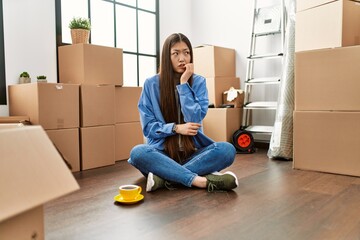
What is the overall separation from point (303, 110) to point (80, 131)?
1.57m

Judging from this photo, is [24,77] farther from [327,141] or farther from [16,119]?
[327,141]

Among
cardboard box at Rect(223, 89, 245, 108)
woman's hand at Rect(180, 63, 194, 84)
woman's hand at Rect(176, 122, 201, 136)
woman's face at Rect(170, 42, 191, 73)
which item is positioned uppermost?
woman's face at Rect(170, 42, 191, 73)

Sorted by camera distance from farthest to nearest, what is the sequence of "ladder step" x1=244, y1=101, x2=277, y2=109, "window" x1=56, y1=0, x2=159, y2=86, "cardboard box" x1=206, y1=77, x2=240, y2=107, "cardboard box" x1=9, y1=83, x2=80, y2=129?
"cardboard box" x1=206, y1=77, x2=240, y2=107 → "ladder step" x1=244, y1=101, x2=277, y2=109 → "window" x1=56, y1=0, x2=159, y2=86 → "cardboard box" x1=9, y1=83, x2=80, y2=129

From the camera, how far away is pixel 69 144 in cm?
239

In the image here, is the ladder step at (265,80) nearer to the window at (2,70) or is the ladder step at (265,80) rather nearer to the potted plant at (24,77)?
the potted plant at (24,77)

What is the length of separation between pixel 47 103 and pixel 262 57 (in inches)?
79.9

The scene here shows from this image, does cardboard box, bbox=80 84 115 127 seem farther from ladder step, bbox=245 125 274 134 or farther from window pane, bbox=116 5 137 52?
ladder step, bbox=245 125 274 134

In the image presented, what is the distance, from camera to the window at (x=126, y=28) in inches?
Answer: 116

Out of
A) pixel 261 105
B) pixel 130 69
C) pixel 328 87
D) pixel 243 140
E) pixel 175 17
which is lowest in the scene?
pixel 243 140

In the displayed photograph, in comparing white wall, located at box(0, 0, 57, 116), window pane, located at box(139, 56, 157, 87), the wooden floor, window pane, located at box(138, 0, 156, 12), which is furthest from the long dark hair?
window pane, located at box(138, 0, 156, 12)

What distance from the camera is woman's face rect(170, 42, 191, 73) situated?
1.92 m

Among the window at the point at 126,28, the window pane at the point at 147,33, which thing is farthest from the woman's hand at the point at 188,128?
the window pane at the point at 147,33

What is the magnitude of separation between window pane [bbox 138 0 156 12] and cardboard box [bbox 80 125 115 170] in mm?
1614

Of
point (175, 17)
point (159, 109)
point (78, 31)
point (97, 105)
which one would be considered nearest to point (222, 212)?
point (159, 109)
